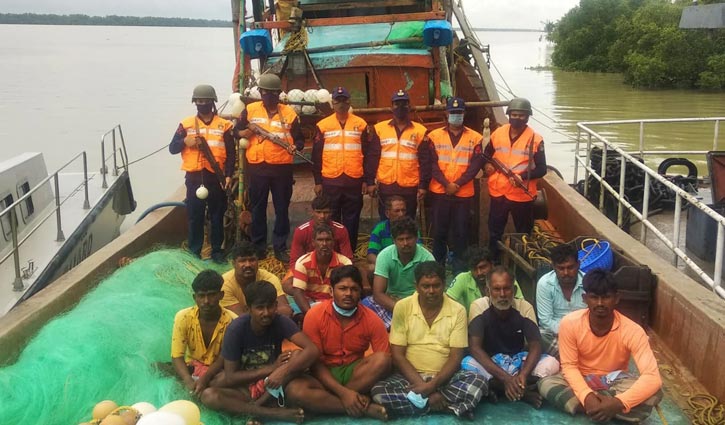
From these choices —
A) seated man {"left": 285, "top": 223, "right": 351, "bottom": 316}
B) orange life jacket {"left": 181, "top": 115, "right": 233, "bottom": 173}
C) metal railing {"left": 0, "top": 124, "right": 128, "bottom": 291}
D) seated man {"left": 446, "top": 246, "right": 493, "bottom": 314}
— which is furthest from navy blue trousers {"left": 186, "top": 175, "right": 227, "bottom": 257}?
seated man {"left": 446, "top": 246, "right": 493, "bottom": 314}

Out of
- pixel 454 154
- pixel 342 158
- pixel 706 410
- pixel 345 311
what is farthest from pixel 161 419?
pixel 454 154

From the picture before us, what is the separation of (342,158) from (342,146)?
112 mm

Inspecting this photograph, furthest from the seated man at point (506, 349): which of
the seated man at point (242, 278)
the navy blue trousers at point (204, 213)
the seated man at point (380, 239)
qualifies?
the navy blue trousers at point (204, 213)

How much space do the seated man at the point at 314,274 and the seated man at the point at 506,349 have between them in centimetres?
129

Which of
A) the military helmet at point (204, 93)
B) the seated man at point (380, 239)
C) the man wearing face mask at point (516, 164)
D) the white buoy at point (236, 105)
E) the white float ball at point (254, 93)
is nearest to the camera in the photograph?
the seated man at point (380, 239)

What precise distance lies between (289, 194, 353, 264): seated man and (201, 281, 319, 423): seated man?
4.40 ft

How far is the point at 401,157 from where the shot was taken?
20.8ft

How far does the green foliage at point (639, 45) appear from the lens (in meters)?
37.5

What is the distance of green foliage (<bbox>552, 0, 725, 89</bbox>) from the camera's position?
123ft

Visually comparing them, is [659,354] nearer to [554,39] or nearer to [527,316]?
[527,316]

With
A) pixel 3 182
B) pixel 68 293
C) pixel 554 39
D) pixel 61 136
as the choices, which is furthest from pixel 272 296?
pixel 554 39

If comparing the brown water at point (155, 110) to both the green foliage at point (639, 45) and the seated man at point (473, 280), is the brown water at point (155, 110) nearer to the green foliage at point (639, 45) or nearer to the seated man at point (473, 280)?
the green foliage at point (639, 45)

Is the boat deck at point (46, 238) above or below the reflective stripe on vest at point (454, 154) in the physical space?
below

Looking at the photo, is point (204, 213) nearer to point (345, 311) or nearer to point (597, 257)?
point (345, 311)
